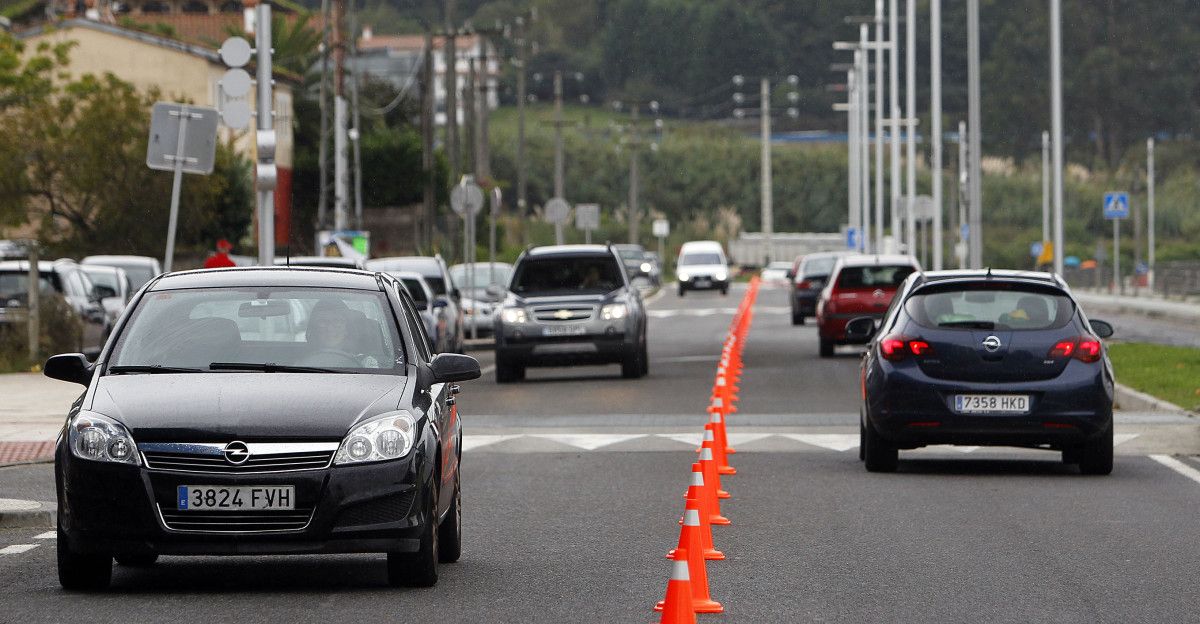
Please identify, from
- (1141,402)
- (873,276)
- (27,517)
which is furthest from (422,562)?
(873,276)

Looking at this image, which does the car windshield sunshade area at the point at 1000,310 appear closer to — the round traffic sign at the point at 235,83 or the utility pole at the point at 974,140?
the round traffic sign at the point at 235,83

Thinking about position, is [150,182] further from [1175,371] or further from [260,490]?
[260,490]

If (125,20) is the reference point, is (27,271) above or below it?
below

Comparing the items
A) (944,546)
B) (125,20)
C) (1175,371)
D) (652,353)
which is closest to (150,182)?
(652,353)

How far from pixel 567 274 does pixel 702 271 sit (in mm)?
47810

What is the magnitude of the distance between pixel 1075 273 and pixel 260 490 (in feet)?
269

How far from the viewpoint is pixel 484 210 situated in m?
81.2

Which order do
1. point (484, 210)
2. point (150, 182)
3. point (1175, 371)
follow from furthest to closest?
point (484, 210) < point (150, 182) < point (1175, 371)

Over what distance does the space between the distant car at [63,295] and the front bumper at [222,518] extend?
877 inches

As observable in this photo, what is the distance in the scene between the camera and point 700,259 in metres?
77.5

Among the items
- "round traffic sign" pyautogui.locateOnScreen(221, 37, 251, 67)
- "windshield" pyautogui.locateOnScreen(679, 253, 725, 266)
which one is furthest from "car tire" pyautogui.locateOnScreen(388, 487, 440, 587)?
"windshield" pyautogui.locateOnScreen(679, 253, 725, 266)

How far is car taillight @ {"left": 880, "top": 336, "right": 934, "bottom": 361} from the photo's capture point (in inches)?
634

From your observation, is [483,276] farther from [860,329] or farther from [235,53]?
[860,329]

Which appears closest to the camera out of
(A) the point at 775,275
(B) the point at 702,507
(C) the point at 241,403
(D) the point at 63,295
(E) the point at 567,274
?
(C) the point at 241,403
